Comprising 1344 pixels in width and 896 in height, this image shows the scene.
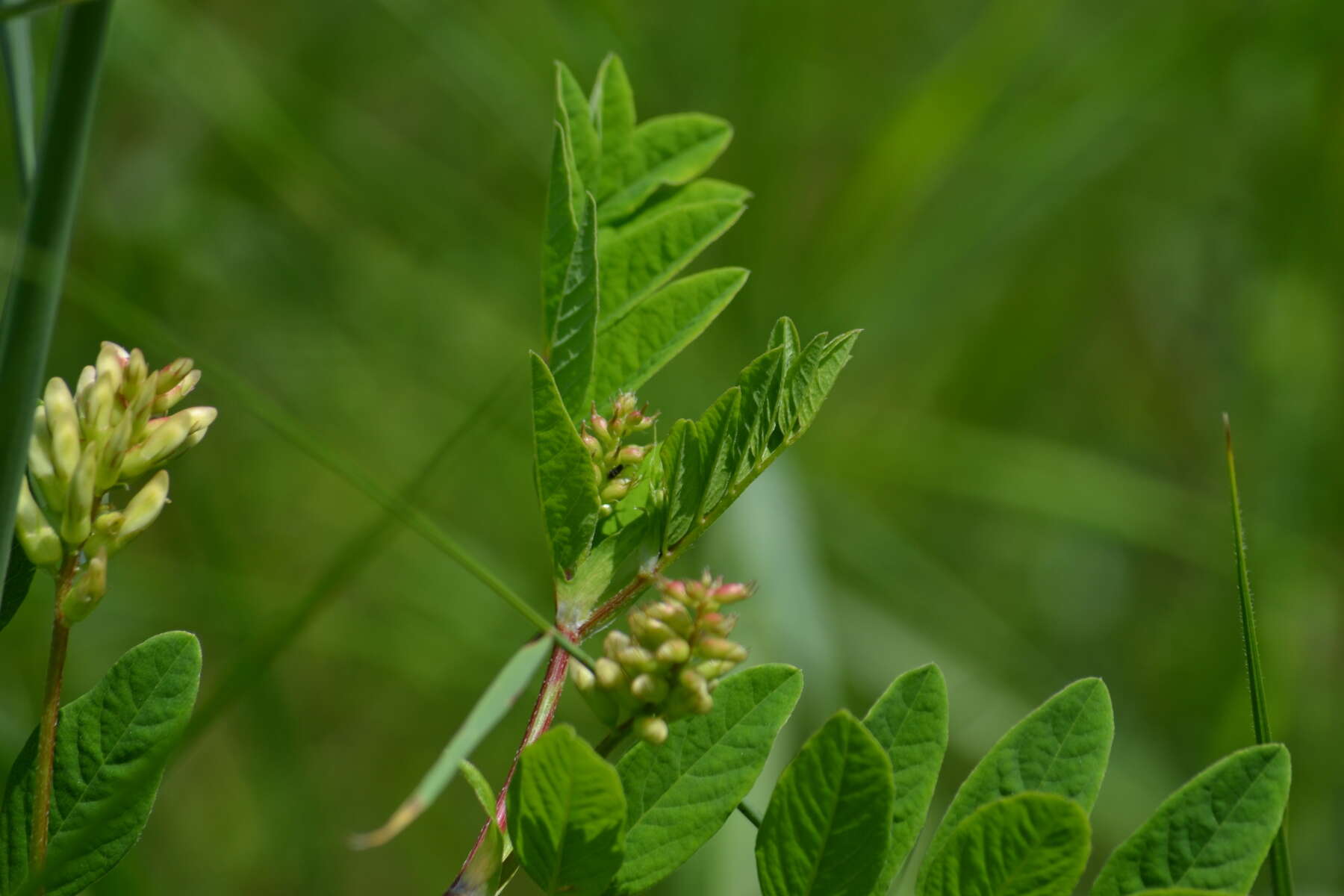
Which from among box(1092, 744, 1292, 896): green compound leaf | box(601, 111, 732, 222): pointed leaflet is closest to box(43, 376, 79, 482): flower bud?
box(601, 111, 732, 222): pointed leaflet

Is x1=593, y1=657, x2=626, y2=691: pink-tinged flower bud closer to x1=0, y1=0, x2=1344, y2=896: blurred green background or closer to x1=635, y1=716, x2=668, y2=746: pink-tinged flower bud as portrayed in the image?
x1=635, y1=716, x2=668, y2=746: pink-tinged flower bud

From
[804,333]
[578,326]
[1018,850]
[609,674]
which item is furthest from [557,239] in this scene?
[804,333]

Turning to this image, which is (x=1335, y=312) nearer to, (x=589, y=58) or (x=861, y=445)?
(x=861, y=445)

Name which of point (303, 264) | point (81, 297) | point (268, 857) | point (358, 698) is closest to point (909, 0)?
point (303, 264)

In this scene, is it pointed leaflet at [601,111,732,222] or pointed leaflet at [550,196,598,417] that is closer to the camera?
pointed leaflet at [550,196,598,417]

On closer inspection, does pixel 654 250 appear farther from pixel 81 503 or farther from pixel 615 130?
pixel 81 503

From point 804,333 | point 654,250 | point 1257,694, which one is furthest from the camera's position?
point 804,333
